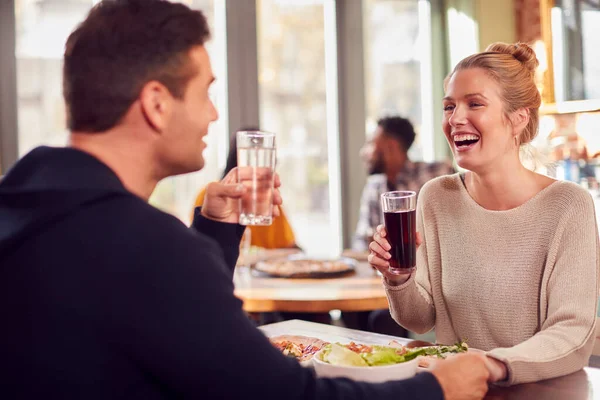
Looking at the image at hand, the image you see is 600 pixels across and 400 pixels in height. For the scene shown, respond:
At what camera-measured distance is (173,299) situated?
878 millimetres

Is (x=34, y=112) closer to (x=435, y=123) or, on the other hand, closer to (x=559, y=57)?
(x=435, y=123)

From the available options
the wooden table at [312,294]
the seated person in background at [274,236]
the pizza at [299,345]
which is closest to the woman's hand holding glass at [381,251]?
the pizza at [299,345]

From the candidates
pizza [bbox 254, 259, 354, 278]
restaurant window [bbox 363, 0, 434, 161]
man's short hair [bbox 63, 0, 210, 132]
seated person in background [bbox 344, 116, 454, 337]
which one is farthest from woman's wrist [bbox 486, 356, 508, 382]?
restaurant window [bbox 363, 0, 434, 161]

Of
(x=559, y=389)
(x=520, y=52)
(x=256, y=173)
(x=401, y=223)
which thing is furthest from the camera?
(x=520, y=52)

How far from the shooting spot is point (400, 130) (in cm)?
462

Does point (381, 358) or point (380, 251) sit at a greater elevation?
point (380, 251)

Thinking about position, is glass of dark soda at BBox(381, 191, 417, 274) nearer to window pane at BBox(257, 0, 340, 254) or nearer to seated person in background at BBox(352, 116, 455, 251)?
seated person in background at BBox(352, 116, 455, 251)

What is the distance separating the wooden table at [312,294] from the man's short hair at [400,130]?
1.71 meters

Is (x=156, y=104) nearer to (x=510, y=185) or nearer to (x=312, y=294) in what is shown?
(x=510, y=185)

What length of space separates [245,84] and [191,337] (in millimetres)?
3959

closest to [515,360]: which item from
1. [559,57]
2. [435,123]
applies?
[559,57]

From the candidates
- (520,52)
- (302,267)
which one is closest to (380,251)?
(520,52)

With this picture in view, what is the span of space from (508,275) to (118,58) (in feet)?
3.99

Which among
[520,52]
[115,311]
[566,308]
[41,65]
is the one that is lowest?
[566,308]
